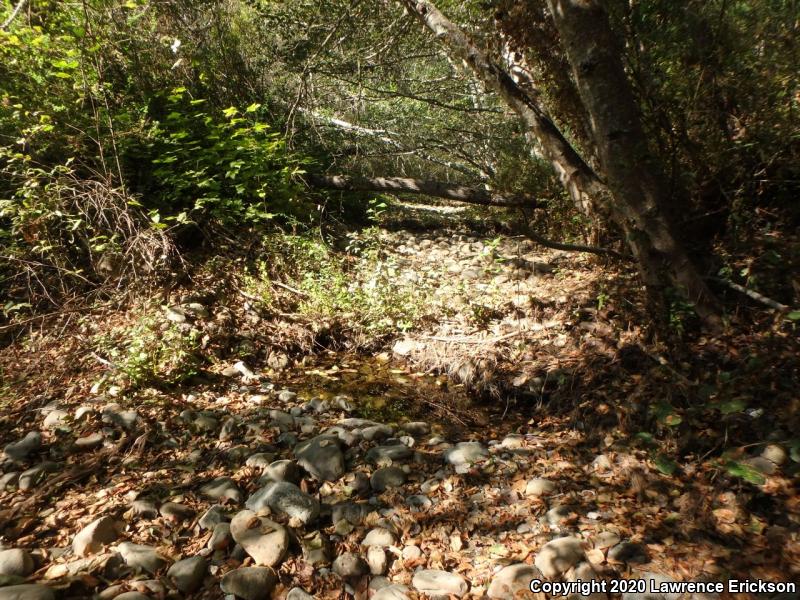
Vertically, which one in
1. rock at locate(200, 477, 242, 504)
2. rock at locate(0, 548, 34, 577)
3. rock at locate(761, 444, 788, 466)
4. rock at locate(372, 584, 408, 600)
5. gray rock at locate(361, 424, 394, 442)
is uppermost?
rock at locate(761, 444, 788, 466)

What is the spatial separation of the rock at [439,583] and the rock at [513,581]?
0.12 metres

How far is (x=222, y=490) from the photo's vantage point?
2.53 meters

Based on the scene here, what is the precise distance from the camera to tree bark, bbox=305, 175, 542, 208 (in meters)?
5.91

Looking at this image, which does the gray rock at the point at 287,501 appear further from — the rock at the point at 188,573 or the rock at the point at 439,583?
the rock at the point at 439,583

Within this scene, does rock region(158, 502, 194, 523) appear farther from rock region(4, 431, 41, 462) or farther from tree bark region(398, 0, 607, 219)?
tree bark region(398, 0, 607, 219)

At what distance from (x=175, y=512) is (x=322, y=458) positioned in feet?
2.72

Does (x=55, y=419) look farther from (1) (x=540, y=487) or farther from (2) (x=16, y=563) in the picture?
(1) (x=540, y=487)

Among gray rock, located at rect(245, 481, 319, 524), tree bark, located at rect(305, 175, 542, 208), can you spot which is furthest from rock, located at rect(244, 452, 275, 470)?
tree bark, located at rect(305, 175, 542, 208)

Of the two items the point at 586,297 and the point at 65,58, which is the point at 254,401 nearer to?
the point at 586,297

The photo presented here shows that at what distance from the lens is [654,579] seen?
6.04 feet

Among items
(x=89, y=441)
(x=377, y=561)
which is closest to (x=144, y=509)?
(x=89, y=441)

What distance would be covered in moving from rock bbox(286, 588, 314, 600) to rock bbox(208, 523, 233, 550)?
0.44 metres

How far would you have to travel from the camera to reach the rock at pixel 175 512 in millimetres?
2322

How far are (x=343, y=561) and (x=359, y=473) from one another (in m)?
0.65
